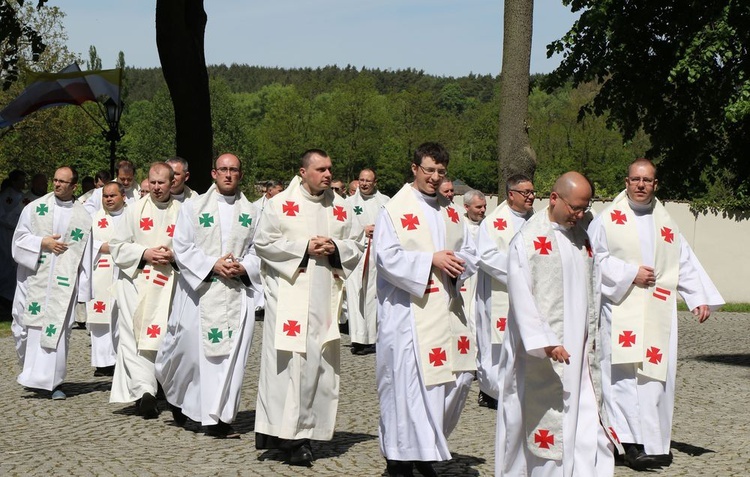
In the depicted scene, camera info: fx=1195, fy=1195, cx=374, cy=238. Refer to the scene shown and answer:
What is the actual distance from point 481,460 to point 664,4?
1115cm

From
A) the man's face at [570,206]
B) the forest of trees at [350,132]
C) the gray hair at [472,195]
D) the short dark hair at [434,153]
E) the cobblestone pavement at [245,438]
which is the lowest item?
the cobblestone pavement at [245,438]

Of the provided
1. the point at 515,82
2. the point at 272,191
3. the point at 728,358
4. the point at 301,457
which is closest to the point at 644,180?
the point at 301,457

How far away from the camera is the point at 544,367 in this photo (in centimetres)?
668

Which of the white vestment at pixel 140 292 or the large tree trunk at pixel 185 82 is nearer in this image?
the white vestment at pixel 140 292

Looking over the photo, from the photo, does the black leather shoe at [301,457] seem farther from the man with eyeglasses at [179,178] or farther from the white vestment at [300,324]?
the man with eyeglasses at [179,178]

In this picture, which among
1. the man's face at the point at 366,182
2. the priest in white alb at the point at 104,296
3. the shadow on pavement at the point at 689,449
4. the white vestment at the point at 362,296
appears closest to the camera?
the shadow on pavement at the point at 689,449

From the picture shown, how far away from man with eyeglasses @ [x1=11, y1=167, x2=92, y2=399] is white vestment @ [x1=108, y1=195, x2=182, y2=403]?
1.38 m

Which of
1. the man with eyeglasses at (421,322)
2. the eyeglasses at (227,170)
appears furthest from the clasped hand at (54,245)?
the man with eyeglasses at (421,322)

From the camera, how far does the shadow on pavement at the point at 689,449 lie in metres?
8.80

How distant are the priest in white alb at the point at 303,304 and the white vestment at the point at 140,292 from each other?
1.73 metres

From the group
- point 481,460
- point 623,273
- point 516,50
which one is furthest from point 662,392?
point 516,50

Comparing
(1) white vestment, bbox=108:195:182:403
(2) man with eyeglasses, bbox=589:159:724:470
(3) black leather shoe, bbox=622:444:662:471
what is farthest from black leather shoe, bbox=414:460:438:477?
(1) white vestment, bbox=108:195:182:403

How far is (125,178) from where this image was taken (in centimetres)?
1405

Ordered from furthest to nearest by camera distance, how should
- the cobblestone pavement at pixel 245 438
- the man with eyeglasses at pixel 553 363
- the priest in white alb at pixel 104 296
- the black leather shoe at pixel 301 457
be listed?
the priest in white alb at pixel 104 296 < the black leather shoe at pixel 301 457 < the cobblestone pavement at pixel 245 438 < the man with eyeglasses at pixel 553 363
